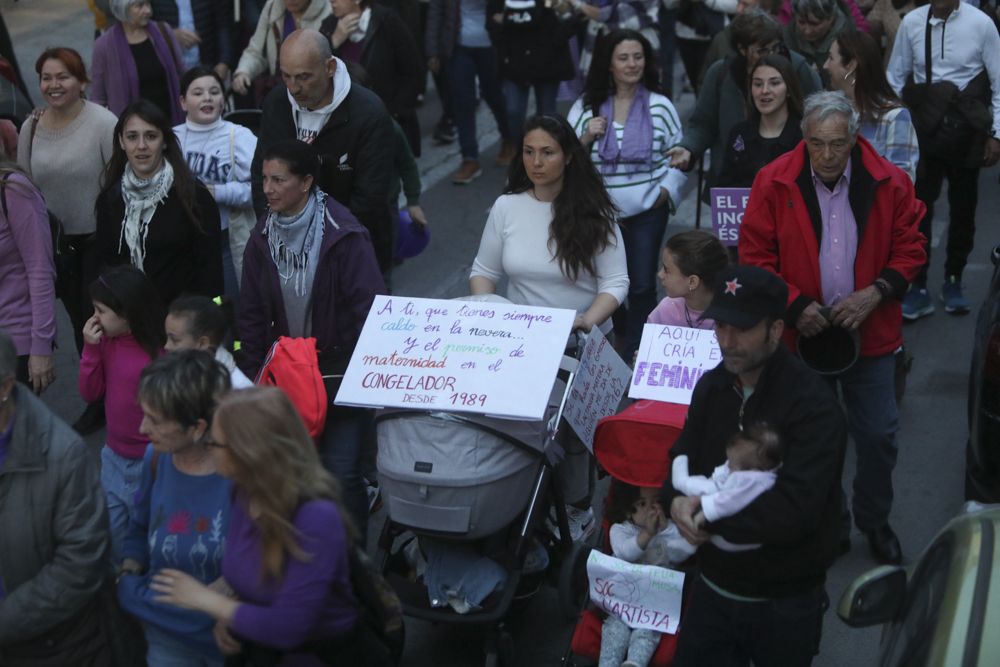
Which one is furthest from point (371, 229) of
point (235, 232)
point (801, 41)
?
point (801, 41)

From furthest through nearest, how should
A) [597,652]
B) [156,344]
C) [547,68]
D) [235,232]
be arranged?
[547,68] → [235,232] → [156,344] → [597,652]

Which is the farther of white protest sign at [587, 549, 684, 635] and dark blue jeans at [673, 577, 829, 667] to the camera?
white protest sign at [587, 549, 684, 635]

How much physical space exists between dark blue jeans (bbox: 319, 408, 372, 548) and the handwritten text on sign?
234 cm

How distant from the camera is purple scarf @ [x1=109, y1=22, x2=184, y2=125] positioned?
29.6 ft

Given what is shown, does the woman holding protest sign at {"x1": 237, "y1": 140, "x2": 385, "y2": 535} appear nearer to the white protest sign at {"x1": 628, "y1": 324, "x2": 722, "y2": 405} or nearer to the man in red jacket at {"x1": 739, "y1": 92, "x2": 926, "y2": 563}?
the white protest sign at {"x1": 628, "y1": 324, "x2": 722, "y2": 405}

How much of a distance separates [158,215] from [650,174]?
8.66 feet

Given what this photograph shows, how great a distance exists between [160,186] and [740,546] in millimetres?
3629

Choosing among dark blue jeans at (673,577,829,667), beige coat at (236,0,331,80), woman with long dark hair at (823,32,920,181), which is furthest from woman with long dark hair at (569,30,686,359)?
dark blue jeans at (673,577,829,667)

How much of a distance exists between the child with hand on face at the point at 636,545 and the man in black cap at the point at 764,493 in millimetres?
560

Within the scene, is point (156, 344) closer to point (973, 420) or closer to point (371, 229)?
point (371, 229)

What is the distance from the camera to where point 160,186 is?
261 inches

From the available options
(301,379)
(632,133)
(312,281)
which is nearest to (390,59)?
(632,133)

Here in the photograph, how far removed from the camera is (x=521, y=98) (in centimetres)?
1177

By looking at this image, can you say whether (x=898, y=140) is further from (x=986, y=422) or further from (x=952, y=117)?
(x=986, y=422)
